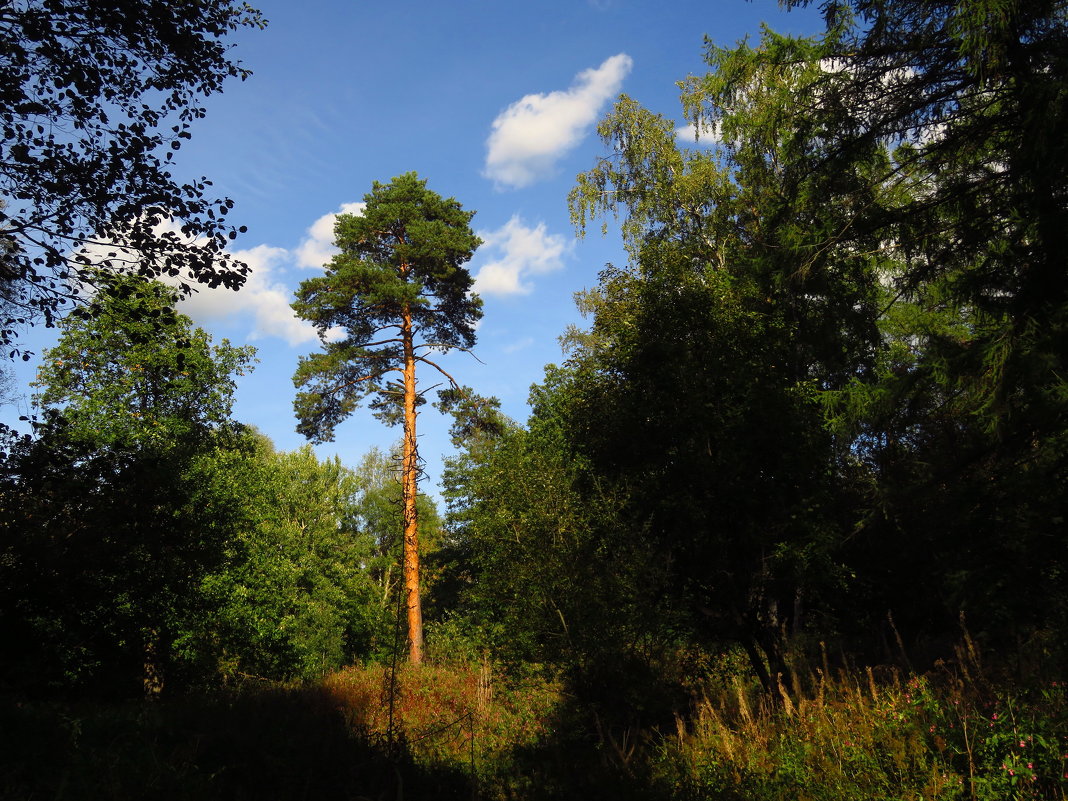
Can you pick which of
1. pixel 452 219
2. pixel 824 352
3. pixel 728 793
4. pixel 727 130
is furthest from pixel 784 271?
pixel 452 219

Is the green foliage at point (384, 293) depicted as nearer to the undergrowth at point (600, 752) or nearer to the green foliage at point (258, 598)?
the green foliage at point (258, 598)

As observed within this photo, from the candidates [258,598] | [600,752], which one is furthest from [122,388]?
[600,752]

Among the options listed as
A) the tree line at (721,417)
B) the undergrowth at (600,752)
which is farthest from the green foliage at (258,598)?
the undergrowth at (600,752)

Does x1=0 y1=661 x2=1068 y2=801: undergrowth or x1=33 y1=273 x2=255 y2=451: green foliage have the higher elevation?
x1=33 y1=273 x2=255 y2=451: green foliage

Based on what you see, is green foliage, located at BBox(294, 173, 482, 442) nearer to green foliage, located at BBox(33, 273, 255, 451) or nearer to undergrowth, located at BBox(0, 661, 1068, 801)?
green foliage, located at BBox(33, 273, 255, 451)

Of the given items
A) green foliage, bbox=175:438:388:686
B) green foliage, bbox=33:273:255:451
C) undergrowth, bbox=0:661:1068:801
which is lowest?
undergrowth, bbox=0:661:1068:801

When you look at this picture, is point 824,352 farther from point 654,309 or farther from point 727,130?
point 727,130

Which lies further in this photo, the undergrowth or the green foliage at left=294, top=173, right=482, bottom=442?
the green foliage at left=294, top=173, right=482, bottom=442

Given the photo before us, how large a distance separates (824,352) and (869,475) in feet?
11.1

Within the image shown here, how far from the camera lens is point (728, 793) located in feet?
22.0

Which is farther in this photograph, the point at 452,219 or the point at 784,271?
the point at 452,219

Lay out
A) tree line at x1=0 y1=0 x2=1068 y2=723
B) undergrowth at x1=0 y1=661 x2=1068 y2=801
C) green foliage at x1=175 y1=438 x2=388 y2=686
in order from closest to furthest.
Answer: undergrowth at x1=0 y1=661 x2=1068 y2=801
tree line at x1=0 y1=0 x2=1068 y2=723
green foliage at x1=175 y1=438 x2=388 y2=686

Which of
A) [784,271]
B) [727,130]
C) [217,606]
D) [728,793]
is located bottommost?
[728,793]

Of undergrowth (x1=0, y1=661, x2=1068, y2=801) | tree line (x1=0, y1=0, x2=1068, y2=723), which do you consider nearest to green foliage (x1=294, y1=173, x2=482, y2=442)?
tree line (x1=0, y1=0, x2=1068, y2=723)
